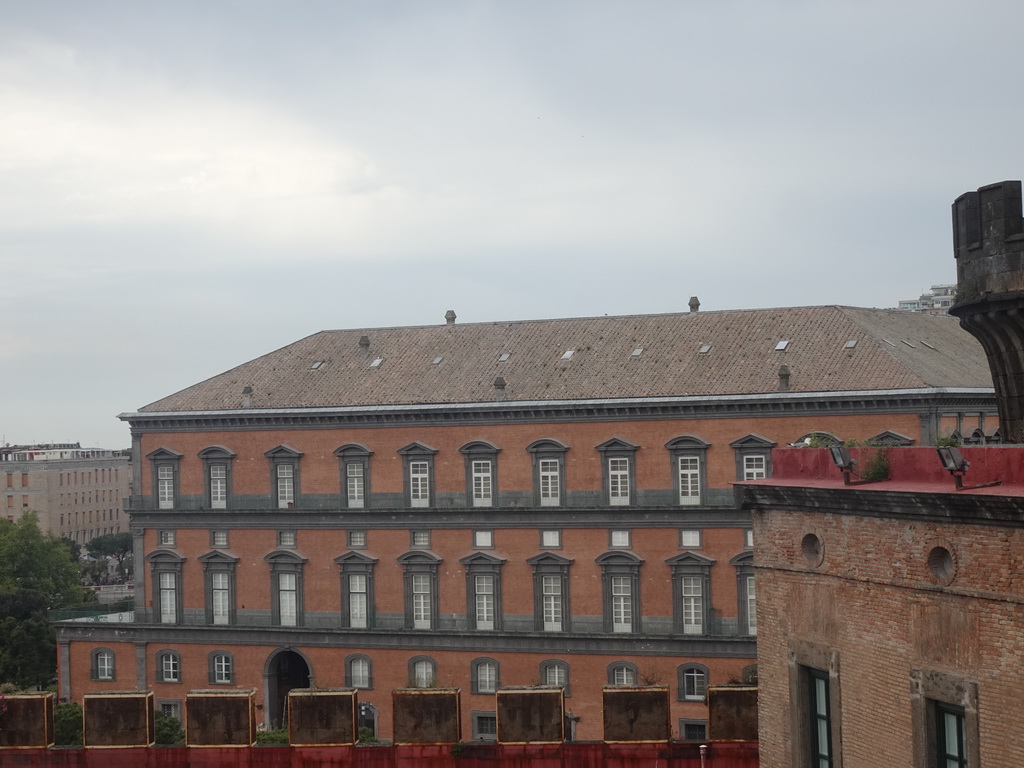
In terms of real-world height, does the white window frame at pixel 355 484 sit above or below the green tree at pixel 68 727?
above

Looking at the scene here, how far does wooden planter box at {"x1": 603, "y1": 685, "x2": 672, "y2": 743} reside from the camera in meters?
32.4

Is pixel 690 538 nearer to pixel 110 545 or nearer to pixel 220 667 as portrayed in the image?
pixel 220 667

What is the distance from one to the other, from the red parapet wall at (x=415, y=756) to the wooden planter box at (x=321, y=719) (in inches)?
7.2

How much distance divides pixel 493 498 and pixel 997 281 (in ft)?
119

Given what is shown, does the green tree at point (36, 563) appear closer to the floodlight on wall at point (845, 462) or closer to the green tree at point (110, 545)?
the green tree at point (110, 545)

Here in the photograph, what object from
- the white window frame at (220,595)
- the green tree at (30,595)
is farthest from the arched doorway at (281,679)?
the green tree at (30,595)

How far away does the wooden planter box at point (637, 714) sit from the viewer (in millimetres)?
32438

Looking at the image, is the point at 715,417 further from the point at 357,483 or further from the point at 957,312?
the point at 957,312

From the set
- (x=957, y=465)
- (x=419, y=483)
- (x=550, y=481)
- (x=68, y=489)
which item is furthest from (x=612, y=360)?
(x=68, y=489)

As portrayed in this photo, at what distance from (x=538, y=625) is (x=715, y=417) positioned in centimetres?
1007

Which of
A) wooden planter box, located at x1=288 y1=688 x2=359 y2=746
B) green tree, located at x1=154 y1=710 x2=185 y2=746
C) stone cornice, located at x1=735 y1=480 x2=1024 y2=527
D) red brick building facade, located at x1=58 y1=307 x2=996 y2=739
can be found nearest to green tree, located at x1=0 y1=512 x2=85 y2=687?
red brick building facade, located at x1=58 y1=307 x2=996 y2=739

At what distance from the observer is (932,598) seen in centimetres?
1709

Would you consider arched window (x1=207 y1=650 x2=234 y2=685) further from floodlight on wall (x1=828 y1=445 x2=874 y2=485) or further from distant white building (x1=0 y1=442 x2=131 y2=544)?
distant white building (x1=0 y1=442 x2=131 y2=544)

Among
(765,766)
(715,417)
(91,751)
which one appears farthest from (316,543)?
(765,766)
